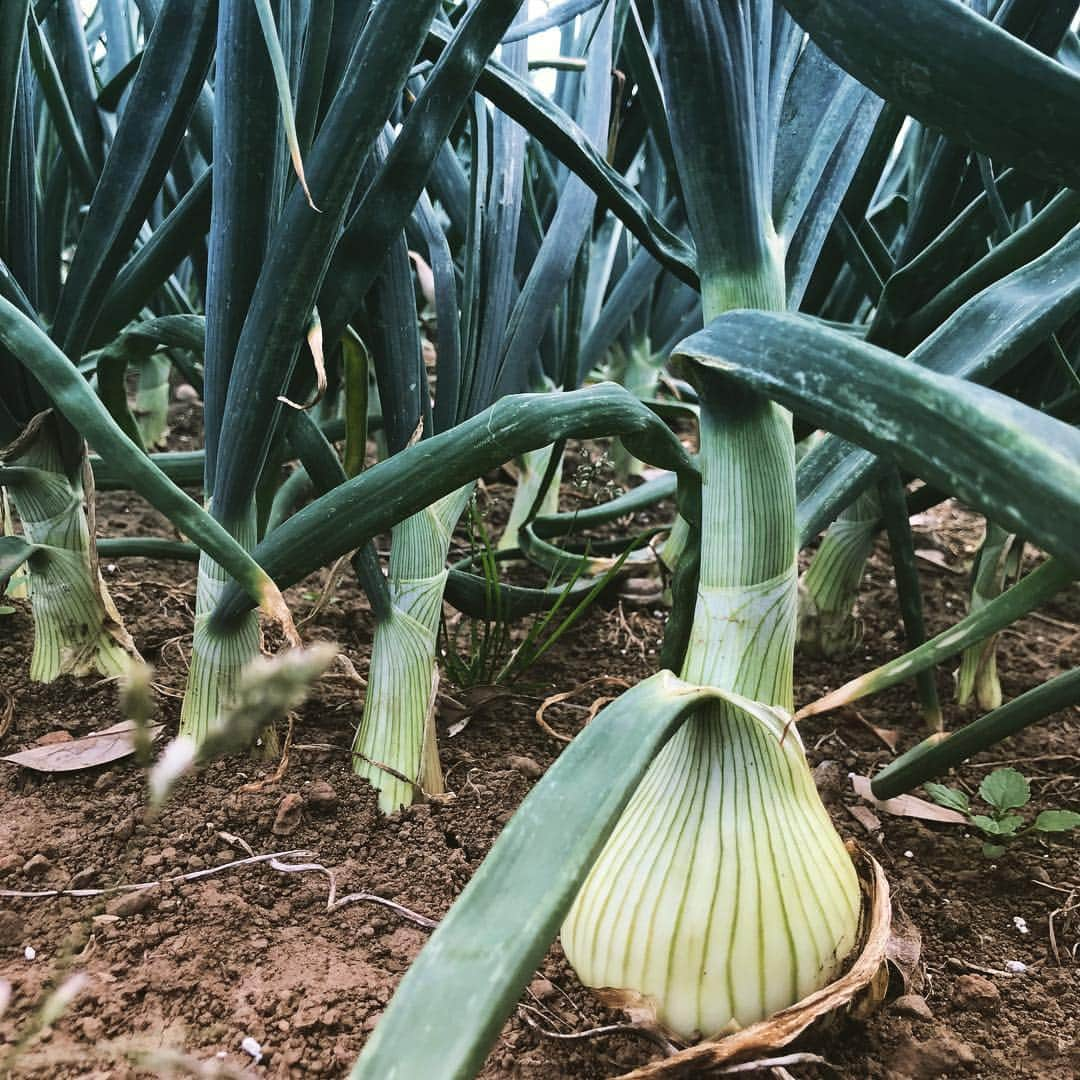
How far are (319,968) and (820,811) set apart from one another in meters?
0.33

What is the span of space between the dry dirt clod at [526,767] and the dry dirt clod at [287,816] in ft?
0.66

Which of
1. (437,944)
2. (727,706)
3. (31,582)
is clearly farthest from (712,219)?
(31,582)

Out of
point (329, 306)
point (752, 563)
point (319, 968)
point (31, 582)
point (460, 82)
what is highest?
point (460, 82)

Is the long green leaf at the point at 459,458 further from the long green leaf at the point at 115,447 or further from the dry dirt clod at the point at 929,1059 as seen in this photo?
the dry dirt clod at the point at 929,1059

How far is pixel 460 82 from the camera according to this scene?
0.66m

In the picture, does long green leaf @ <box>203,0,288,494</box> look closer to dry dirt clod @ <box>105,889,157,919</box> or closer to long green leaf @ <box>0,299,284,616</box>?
long green leaf @ <box>0,299,284,616</box>

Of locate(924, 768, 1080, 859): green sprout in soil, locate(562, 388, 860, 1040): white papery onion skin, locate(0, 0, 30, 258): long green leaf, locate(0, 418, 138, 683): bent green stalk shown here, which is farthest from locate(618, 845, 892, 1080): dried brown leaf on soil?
locate(0, 0, 30, 258): long green leaf

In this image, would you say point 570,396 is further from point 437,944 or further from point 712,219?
point 437,944

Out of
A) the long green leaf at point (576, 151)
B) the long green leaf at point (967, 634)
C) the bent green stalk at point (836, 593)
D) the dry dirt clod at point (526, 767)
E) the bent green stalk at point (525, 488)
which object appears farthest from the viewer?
the bent green stalk at point (525, 488)

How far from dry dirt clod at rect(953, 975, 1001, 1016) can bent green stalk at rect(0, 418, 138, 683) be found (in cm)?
74

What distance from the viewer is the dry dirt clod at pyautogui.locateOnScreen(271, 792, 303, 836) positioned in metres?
0.76

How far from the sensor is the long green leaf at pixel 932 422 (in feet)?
1.16

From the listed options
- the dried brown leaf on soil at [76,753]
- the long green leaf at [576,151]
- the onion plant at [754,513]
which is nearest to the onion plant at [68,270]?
the dried brown leaf on soil at [76,753]

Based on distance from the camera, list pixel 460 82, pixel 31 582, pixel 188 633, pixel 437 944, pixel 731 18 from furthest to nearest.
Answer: pixel 188 633, pixel 31 582, pixel 460 82, pixel 731 18, pixel 437 944
